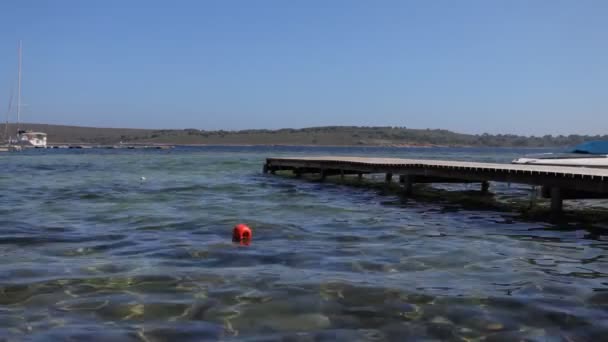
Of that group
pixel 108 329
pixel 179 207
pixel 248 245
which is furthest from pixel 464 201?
pixel 108 329

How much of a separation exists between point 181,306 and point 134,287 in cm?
103

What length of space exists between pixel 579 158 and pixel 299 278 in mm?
25125

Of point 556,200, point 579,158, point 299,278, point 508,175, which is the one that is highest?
point 579,158

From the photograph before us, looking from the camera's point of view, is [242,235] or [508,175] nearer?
[242,235]

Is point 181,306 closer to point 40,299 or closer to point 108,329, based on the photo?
point 108,329

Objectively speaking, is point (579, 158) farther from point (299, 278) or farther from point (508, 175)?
point (299, 278)

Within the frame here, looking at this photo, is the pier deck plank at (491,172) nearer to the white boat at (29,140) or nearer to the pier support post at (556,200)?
the pier support post at (556,200)

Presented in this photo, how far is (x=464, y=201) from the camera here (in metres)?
18.6

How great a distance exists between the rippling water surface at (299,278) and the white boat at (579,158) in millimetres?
14192

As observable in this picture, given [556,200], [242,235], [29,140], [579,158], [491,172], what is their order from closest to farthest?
1. [242,235]
2. [556,200]
3. [491,172]
4. [579,158]
5. [29,140]

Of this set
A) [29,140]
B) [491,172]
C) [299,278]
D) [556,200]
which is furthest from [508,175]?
[29,140]

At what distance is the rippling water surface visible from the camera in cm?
579

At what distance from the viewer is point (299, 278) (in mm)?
7660

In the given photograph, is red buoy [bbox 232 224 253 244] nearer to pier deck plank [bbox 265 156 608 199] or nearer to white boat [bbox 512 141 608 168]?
pier deck plank [bbox 265 156 608 199]
